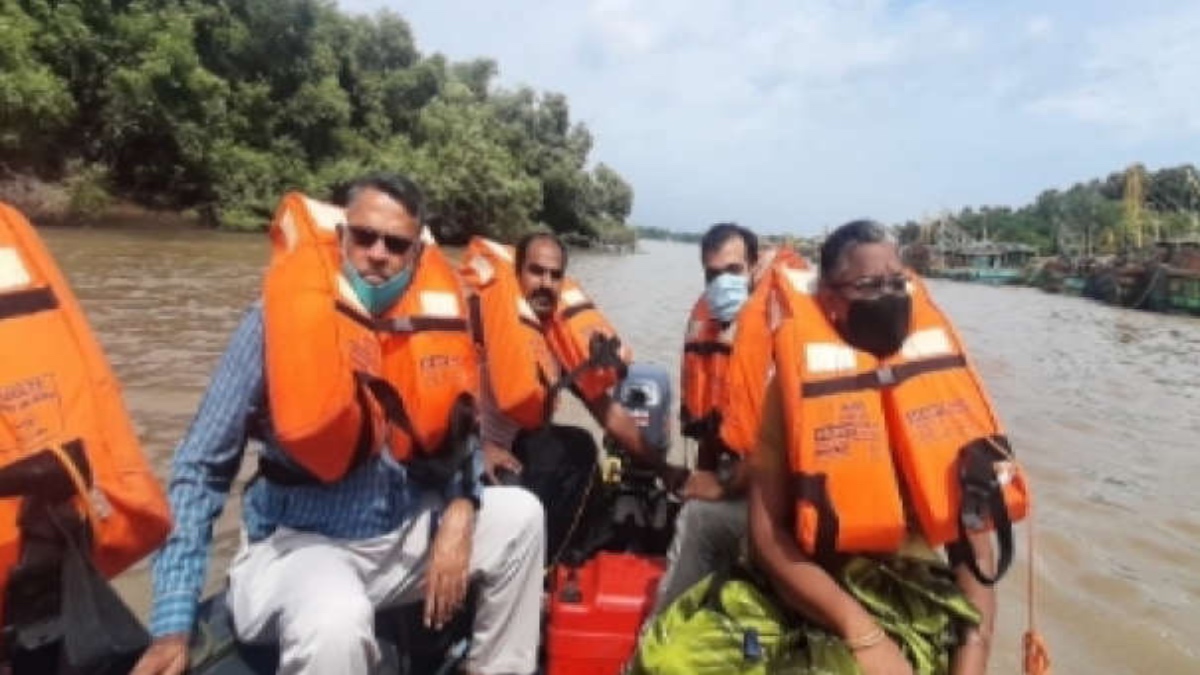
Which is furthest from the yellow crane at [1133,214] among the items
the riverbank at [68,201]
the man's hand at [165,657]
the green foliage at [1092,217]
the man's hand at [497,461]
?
the man's hand at [165,657]

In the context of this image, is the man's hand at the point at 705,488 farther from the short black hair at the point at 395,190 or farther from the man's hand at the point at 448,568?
the short black hair at the point at 395,190

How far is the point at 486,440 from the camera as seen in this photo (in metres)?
3.35

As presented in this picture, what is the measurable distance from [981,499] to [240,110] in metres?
27.8

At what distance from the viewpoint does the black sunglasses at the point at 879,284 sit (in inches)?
78.5

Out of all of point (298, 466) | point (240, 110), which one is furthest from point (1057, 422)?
point (240, 110)

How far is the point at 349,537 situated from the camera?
7.18 feet

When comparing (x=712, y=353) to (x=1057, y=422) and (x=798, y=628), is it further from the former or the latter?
(x=1057, y=422)

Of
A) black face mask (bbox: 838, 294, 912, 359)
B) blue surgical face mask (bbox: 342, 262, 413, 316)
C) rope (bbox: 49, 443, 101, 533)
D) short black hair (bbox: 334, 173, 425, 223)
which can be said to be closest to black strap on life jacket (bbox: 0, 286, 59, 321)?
rope (bbox: 49, 443, 101, 533)

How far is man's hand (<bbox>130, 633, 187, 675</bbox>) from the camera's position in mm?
1812

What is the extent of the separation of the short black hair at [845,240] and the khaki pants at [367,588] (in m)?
1.04

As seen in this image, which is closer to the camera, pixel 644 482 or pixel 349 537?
pixel 349 537

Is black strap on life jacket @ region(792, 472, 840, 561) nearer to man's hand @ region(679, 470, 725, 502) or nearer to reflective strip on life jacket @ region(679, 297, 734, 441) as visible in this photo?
man's hand @ region(679, 470, 725, 502)

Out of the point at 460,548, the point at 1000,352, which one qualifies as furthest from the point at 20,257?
the point at 1000,352

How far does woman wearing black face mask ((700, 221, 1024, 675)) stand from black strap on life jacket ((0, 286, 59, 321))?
1379mm
